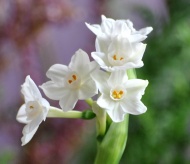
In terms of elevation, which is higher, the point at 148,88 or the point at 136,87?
the point at 136,87

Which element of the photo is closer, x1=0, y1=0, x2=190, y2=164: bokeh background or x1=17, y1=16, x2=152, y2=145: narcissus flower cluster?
x1=17, y1=16, x2=152, y2=145: narcissus flower cluster

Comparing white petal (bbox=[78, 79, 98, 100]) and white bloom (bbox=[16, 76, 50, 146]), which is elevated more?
white petal (bbox=[78, 79, 98, 100])

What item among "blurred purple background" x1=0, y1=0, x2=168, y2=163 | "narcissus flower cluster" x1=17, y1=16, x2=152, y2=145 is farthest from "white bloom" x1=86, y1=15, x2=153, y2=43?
"blurred purple background" x1=0, y1=0, x2=168, y2=163

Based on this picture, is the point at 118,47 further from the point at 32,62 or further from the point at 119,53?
the point at 32,62

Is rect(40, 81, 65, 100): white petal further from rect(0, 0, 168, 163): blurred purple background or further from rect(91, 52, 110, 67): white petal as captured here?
rect(0, 0, 168, 163): blurred purple background

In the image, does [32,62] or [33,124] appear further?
[32,62]

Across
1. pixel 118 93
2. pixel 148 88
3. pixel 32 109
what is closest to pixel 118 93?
pixel 118 93
